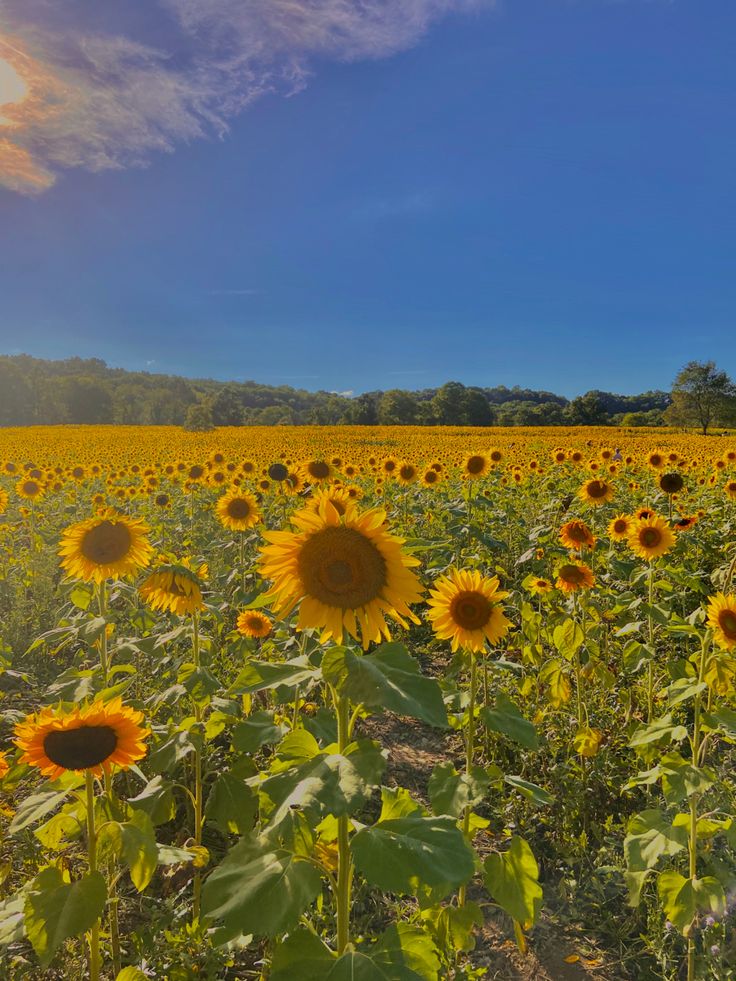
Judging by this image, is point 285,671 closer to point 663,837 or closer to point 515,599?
point 663,837

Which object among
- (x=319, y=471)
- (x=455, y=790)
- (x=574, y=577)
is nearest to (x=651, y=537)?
(x=574, y=577)

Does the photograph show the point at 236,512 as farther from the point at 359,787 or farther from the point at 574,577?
the point at 359,787

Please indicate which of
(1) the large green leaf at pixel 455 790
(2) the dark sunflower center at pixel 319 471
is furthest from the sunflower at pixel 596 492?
(1) the large green leaf at pixel 455 790

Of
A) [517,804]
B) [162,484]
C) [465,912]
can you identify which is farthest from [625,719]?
[162,484]

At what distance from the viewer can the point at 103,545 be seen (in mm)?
3102

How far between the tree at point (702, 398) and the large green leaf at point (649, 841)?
69.5 meters

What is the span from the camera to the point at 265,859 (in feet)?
5.11

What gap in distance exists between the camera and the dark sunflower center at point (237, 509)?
5.89m

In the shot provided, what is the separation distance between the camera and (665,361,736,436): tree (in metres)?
63.3

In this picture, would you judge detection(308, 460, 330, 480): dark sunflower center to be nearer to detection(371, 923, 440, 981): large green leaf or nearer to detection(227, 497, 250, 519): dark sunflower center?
detection(227, 497, 250, 519): dark sunflower center

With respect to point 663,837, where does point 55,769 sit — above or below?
above

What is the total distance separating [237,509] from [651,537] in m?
3.82

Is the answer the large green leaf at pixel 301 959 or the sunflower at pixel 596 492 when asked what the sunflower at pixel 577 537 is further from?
the large green leaf at pixel 301 959

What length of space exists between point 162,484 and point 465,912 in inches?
471
